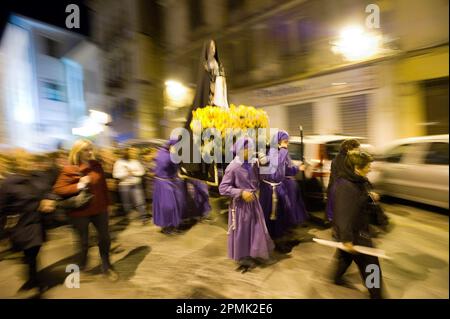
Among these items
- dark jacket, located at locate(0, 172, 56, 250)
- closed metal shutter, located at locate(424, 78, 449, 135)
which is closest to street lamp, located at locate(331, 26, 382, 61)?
closed metal shutter, located at locate(424, 78, 449, 135)

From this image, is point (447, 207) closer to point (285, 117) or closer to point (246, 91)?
point (285, 117)

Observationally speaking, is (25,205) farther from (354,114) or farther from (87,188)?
(354,114)

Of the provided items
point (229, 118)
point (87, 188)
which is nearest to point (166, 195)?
point (87, 188)

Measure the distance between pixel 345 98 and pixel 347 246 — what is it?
1.12 metres

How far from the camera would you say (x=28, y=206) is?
291 centimetres

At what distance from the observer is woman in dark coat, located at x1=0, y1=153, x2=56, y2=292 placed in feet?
9.36

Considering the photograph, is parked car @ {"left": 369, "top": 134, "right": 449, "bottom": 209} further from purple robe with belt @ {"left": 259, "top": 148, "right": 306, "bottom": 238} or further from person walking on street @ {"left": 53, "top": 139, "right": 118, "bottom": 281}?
person walking on street @ {"left": 53, "top": 139, "right": 118, "bottom": 281}

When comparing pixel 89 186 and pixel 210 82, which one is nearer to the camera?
pixel 89 186

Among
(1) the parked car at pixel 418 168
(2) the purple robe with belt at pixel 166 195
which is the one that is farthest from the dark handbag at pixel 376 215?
(2) the purple robe with belt at pixel 166 195

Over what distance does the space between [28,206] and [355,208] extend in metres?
3.00

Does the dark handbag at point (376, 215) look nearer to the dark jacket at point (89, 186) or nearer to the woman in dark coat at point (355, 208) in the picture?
the woman in dark coat at point (355, 208)

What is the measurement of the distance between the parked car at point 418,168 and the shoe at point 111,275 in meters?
2.70

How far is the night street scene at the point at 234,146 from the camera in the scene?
187cm

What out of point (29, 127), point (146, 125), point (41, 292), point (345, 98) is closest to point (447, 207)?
point (345, 98)
